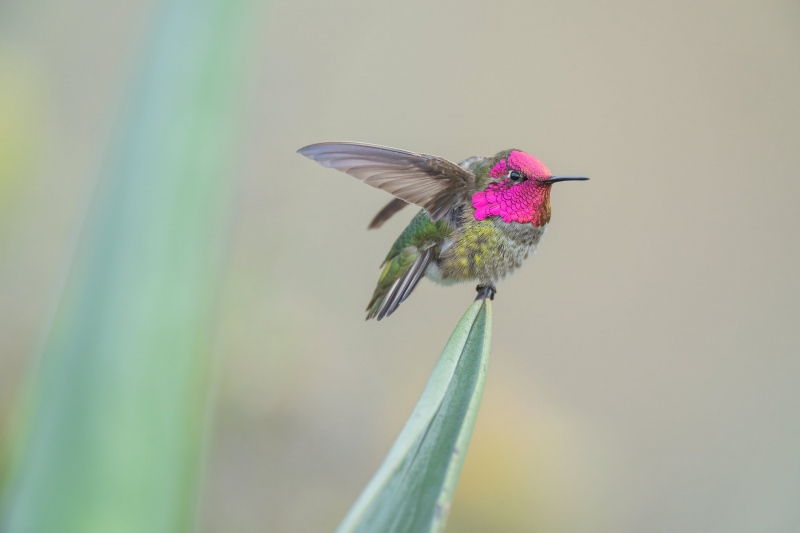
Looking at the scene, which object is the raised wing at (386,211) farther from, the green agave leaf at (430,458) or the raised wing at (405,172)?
the green agave leaf at (430,458)

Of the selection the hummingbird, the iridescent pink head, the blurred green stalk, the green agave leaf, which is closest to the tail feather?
the hummingbird

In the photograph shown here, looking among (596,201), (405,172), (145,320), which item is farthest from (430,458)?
(596,201)

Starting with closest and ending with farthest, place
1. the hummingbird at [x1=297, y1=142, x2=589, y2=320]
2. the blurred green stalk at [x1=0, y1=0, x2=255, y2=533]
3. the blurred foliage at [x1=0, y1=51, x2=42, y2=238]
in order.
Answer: the blurred green stalk at [x1=0, y1=0, x2=255, y2=533]
the hummingbird at [x1=297, y1=142, x2=589, y2=320]
the blurred foliage at [x1=0, y1=51, x2=42, y2=238]

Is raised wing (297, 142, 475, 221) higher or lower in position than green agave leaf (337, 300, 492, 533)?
higher

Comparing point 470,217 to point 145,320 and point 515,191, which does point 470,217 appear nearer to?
point 515,191

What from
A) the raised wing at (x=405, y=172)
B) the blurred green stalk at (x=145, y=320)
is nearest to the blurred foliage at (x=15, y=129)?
the raised wing at (x=405, y=172)

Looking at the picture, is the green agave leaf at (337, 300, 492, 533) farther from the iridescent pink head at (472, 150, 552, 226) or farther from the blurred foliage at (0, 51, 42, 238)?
the blurred foliage at (0, 51, 42, 238)

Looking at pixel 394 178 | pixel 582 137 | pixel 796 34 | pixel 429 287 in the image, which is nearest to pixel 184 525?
pixel 394 178
